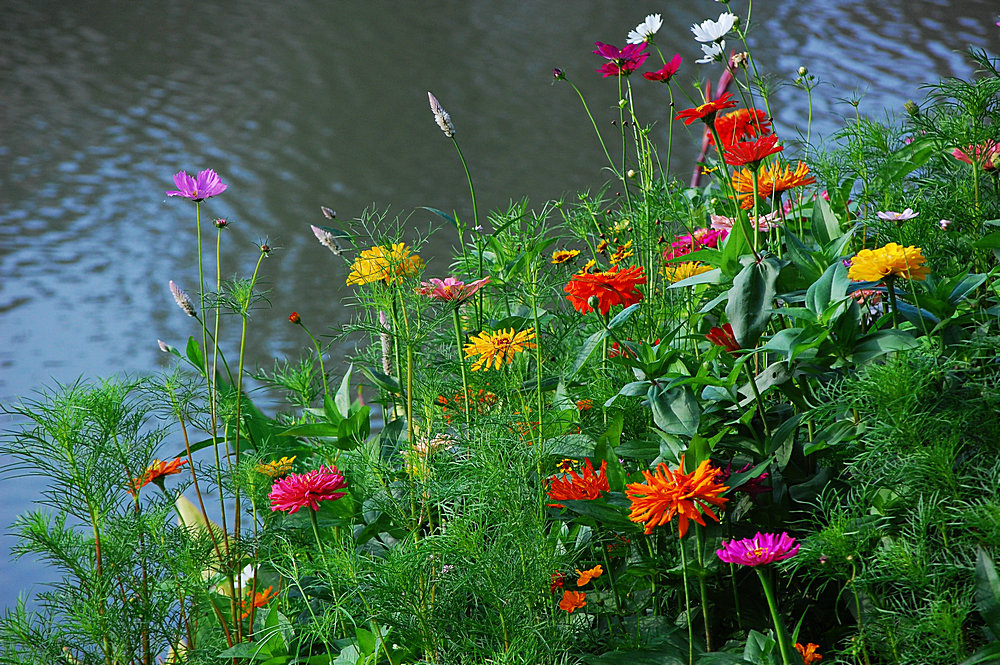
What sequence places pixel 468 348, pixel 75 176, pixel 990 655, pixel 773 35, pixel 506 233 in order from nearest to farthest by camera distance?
pixel 990 655, pixel 468 348, pixel 506 233, pixel 75 176, pixel 773 35

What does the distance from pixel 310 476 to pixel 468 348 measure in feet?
0.63

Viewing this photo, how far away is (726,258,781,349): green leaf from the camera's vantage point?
674 millimetres

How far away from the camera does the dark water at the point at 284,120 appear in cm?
201

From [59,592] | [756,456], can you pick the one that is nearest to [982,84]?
[756,456]

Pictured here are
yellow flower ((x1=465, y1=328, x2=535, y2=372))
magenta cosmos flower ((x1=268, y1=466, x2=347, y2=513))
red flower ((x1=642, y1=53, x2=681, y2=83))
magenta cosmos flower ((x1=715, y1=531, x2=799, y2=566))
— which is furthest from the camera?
red flower ((x1=642, y1=53, x2=681, y2=83))

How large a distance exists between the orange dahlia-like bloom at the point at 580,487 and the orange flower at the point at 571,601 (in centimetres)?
8

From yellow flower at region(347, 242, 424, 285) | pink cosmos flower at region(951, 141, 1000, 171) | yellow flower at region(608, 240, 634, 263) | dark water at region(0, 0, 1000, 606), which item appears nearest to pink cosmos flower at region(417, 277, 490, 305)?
yellow flower at region(347, 242, 424, 285)

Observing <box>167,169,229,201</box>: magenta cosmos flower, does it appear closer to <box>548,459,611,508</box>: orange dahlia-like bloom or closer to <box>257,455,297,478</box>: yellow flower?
<box>257,455,297,478</box>: yellow flower

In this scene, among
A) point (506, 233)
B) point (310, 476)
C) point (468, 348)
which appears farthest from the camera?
point (506, 233)

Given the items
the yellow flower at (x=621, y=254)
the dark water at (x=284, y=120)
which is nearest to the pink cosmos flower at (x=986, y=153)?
the yellow flower at (x=621, y=254)

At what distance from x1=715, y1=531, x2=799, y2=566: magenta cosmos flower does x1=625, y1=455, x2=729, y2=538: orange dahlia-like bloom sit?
0.09 feet

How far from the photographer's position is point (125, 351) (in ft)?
6.11

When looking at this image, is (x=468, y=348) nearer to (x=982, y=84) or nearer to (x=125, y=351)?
(x=982, y=84)

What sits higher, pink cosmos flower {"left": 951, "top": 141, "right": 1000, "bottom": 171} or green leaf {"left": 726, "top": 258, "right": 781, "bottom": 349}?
pink cosmos flower {"left": 951, "top": 141, "right": 1000, "bottom": 171}
